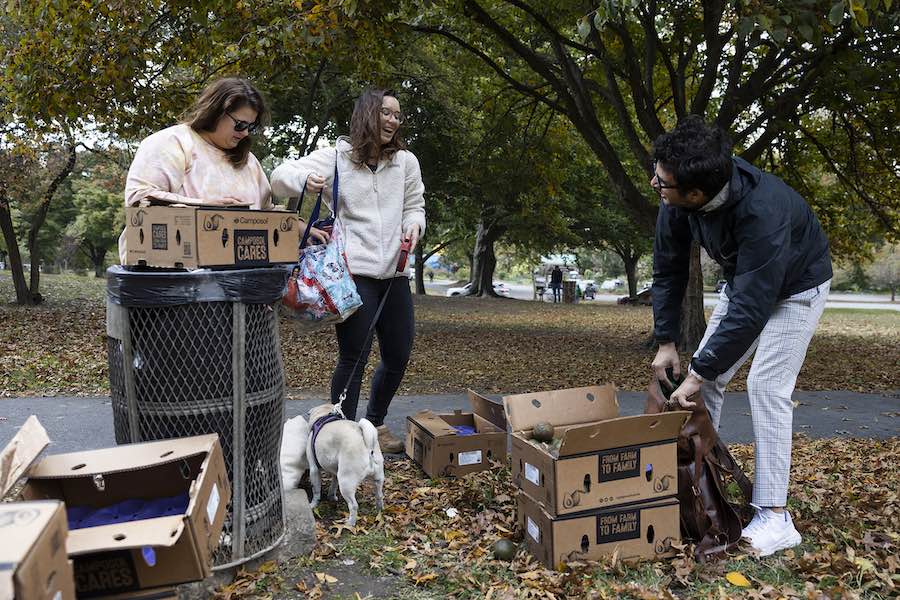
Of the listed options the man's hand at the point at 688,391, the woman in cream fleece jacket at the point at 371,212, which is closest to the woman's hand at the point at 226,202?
the woman in cream fleece jacket at the point at 371,212

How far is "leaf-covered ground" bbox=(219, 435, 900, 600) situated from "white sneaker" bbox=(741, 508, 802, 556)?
0.05 m

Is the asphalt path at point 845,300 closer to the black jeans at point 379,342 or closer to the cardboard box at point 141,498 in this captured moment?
the black jeans at point 379,342

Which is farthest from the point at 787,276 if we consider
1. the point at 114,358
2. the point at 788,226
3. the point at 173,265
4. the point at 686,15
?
the point at 686,15

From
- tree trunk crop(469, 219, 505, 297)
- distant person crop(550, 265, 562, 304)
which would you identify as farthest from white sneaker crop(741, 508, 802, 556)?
distant person crop(550, 265, 562, 304)

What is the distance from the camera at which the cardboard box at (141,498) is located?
1897 millimetres

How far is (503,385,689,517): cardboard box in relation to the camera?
115 inches

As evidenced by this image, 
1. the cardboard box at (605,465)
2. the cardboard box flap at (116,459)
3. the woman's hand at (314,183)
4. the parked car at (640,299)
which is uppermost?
the woman's hand at (314,183)

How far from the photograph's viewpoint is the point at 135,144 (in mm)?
14211

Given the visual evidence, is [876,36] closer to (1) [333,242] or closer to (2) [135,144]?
(1) [333,242]

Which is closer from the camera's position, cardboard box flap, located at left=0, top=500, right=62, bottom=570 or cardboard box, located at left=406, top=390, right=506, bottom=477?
cardboard box flap, located at left=0, top=500, right=62, bottom=570

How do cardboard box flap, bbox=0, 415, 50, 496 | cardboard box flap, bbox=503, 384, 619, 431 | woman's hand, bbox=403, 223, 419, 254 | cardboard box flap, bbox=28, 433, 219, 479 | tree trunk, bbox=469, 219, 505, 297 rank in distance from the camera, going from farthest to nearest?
tree trunk, bbox=469, 219, 505, 297 → woman's hand, bbox=403, 223, 419, 254 → cardboard box flap, bbox=503, 384, 619, 431 → cardboard box flap, bbox=28, 433, 219, 479 → cardboard box flap, bbox=0, 415, 50, 496

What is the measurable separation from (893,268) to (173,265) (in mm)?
44382

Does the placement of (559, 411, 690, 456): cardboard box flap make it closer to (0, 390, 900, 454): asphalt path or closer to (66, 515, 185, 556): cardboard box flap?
(66, 515, 185, 556): cardboard box flap

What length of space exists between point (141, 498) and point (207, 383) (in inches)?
19.9
